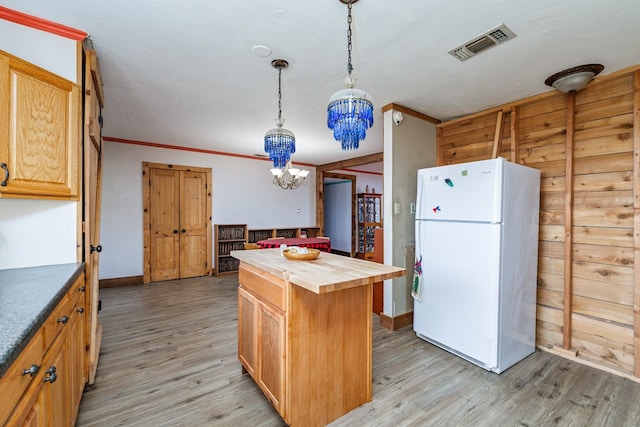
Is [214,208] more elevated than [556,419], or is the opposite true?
[214,208]

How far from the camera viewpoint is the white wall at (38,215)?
1722 mm

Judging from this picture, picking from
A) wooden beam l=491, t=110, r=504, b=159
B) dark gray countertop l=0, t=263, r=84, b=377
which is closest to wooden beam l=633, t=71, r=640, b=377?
wooden beam l=491, t=110, r=504, b=159

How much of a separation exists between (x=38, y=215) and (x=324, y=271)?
183 centimetres

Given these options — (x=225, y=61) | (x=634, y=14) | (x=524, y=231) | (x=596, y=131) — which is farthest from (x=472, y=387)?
(x=225, y=61)

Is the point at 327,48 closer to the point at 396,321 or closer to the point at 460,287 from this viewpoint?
the point at 460,287

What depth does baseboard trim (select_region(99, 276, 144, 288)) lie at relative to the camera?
15.2 feet

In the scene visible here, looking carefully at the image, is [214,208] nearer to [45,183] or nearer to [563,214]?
[45,183]

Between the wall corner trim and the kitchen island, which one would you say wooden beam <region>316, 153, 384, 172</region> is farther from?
the wall corner trim

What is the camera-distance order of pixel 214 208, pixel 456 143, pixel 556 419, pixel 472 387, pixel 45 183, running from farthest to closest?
pixel 214 208, pixel 456 143, pixel 472 387, pixel 556 419, pixel 45 183

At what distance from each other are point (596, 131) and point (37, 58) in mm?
→ 4144

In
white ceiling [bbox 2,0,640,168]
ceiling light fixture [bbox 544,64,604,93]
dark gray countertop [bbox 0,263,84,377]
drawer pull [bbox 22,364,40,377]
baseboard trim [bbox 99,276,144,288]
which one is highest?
white ceiling [bbox 2,0,640,168]

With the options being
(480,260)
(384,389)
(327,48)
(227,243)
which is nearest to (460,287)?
(480,260)

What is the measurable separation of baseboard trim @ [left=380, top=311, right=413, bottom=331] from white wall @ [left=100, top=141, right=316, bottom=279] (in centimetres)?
380

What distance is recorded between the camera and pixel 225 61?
223 cm
